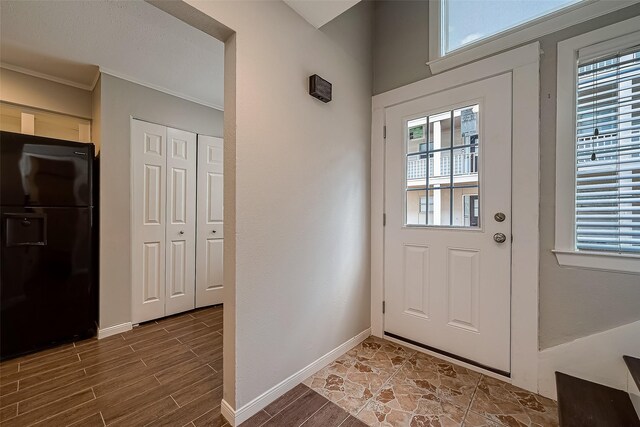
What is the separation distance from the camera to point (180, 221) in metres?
2.94

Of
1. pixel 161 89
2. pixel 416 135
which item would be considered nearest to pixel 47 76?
pixel 161 89

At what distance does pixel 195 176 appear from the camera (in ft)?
9.98

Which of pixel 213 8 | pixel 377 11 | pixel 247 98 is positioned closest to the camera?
pixel 213 8

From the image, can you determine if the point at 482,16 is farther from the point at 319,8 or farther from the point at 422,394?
the point at 422,394

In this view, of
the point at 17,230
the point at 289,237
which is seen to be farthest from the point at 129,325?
the point at 289,237

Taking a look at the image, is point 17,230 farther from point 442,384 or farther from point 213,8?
point 442,384

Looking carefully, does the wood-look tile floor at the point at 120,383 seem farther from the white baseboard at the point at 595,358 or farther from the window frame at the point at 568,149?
the window frame at the point at 568,149

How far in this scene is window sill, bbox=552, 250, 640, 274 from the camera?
4.37ft

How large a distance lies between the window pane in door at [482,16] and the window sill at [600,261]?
1.41 m

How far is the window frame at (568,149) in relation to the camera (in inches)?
55.7

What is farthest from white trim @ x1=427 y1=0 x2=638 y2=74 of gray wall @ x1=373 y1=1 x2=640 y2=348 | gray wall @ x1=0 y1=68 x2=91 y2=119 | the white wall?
gray wall @ x1=0 y1=68 x2=91 y2=119

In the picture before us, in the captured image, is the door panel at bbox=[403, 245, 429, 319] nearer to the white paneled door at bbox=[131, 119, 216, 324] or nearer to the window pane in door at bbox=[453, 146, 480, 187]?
the window pane in door at bbox=[453, 146, 480, 187]

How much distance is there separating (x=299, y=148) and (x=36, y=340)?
2.62m

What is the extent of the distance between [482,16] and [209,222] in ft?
10.4
